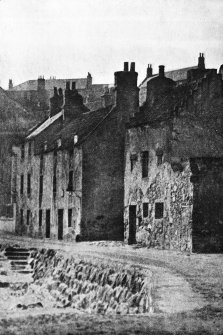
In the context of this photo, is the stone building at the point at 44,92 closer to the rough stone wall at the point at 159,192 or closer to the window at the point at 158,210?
the rough stone wall at the point at 159,192

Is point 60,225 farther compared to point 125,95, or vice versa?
point 60,225

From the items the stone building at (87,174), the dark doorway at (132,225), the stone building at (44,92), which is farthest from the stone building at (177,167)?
the stone building at (44,92)

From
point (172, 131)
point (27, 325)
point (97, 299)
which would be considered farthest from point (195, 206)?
point (27, 325)

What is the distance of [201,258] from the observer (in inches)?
880

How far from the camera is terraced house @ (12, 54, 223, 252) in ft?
83.6

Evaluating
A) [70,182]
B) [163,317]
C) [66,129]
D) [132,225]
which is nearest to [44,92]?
[66,129]

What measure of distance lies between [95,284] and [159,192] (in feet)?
35.1

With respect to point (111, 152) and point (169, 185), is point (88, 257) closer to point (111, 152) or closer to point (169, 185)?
point (169, 185)

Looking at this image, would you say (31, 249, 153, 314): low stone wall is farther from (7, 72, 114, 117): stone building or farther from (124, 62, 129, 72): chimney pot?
(7, 72, 114, 117): stone building

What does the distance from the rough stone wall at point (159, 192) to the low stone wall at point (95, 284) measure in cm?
506

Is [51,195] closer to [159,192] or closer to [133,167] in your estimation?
[133,167]

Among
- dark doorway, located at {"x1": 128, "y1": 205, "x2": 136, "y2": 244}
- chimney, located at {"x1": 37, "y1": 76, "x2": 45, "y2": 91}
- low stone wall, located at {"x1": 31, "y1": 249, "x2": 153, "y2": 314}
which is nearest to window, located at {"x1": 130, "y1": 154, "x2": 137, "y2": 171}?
dark doorway, located at {"x1": 128, "y1": 205, "x2": 136, "y2": 244}

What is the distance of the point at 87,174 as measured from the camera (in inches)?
1404

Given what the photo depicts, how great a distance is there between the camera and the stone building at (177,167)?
2522cm
